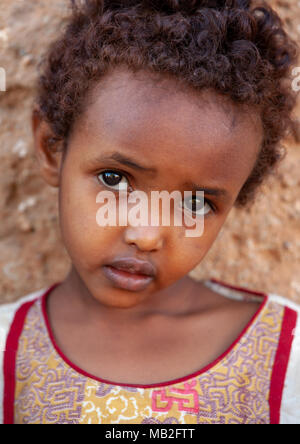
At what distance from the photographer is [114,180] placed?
91 centimetres

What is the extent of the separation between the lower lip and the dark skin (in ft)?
0.06

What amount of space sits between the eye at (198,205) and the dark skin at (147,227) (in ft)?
0.05

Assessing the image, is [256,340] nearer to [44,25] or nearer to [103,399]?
[103,399]

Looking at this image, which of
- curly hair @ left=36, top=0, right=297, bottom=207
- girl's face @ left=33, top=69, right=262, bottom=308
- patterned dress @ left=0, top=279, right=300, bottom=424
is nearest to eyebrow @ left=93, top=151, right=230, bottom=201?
girl's face @ left=33, top=69, right=262, bottom=308

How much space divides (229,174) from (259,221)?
0.56m

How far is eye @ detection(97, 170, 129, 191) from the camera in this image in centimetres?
90

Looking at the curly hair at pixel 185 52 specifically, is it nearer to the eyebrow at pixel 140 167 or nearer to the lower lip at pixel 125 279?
the eyebrow at pixel 140 167

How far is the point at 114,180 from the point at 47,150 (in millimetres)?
264

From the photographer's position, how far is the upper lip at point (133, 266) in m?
0.90

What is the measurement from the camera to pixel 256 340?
1081mm

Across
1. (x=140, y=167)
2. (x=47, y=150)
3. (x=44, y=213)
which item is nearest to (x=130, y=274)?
(x=140, y=167)

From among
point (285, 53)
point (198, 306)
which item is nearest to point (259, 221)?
point (198, 306)

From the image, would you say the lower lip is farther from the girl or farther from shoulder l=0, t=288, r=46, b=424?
shoulder l=0, t=288, r=46, b=424

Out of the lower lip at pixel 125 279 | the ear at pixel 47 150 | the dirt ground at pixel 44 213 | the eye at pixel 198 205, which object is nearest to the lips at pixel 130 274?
the lower lip at pixel 125 279
